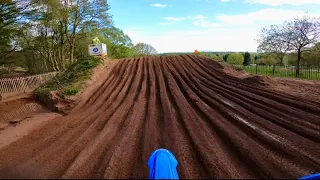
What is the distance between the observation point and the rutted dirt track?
156 inches

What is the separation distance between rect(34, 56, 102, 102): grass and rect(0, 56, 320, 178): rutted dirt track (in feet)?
5.78

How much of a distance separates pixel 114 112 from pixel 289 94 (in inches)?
280

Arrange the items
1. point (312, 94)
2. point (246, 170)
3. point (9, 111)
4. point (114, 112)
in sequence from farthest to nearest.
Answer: point (9, 111) → point (312, 94) → point (114, 112) → point (246, 170)

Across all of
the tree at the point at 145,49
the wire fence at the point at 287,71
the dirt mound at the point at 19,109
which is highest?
the tree at the point at 145,49

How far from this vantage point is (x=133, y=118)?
6.79 meters

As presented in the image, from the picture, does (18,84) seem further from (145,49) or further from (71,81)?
(145,49)

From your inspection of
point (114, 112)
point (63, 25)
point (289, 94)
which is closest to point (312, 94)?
point (289, 94)

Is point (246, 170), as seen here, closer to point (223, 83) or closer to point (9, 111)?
point (223, 83)

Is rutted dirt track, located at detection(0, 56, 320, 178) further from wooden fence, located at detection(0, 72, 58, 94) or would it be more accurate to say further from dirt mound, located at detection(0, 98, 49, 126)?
wooden fence, located at detection(0, 72, 58, 94)

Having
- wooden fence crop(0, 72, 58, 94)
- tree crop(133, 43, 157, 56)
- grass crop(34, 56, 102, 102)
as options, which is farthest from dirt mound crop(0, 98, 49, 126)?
tree crop(133, 43, 157, 56)

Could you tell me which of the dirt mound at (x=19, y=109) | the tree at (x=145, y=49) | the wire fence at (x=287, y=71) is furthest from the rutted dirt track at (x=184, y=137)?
the tree at (x=145, y=49)

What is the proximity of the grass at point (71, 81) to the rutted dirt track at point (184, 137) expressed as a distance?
69.3 inches

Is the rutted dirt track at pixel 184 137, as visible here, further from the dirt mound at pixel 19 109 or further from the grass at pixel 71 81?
the dirt mound at pixel 19 109

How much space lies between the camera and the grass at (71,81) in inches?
407
